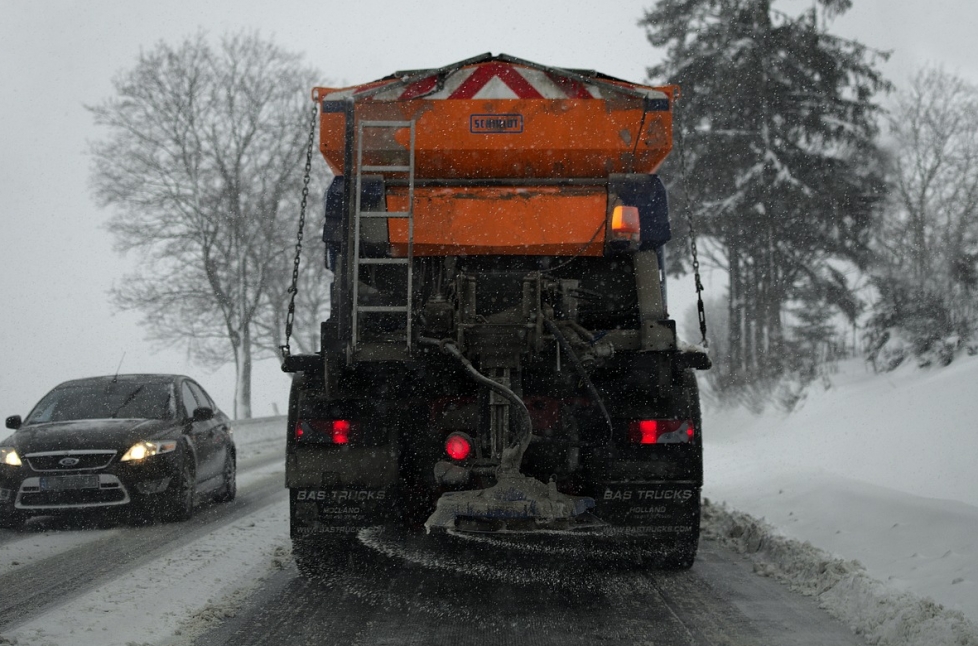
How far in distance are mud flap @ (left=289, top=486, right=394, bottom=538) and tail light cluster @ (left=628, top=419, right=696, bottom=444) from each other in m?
1.53

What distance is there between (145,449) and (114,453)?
0.94 feet

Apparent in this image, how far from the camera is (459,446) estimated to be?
599cm

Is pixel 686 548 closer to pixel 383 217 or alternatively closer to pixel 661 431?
pixel 661 431

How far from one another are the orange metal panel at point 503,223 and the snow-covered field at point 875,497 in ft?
8.27

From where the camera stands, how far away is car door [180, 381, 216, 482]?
32.7 feet

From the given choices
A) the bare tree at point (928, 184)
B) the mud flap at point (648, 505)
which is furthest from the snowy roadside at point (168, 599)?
the bare tree at point (928, 184)

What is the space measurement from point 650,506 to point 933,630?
6.12 feet

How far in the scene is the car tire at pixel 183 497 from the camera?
9.27 meters

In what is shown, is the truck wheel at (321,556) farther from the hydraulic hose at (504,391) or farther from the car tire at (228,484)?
the car tire at (228,484)

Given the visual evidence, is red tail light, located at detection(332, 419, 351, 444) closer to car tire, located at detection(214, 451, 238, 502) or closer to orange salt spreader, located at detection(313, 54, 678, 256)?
orange salt spreader, located at detection(313, 54, 678, 256)

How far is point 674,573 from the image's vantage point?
6.57 metres

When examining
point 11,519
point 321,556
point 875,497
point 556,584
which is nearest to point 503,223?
point 556,584

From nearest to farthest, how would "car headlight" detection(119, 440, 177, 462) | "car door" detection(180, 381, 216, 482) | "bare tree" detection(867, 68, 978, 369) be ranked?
"car headlight" detection(119, 440, 177, 462)
"car door" detection(180, 381, 216, 482)
"bare tree" detection(867, 68, 978, 369)

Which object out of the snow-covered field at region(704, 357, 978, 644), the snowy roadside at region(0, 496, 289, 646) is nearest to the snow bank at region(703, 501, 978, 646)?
the snow-covered field at region(704, 357, 978, 644)
